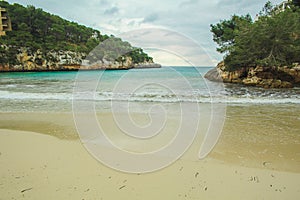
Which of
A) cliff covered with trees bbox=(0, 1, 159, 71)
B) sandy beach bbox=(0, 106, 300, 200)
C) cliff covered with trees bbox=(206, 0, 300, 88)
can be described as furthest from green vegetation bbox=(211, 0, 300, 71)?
cliff covered with trees bbox=(0, 1, 159, 71)

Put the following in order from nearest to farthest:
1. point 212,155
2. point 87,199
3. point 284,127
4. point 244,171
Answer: point 87,199
point 244,171
point 212,155
point 284,127

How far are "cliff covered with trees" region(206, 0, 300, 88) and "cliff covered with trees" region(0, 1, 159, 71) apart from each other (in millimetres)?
19153

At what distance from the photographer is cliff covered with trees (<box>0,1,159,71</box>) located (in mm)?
37125

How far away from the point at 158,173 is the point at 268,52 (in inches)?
605

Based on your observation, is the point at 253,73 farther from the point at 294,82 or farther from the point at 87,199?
the point at 87,199

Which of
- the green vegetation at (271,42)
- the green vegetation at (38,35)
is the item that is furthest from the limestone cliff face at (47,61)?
the green vegetation at (271,42)

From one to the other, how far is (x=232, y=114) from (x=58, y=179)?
5103 mm

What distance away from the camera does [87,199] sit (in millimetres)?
1867

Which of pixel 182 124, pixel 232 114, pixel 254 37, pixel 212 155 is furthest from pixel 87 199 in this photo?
pixel 254 37

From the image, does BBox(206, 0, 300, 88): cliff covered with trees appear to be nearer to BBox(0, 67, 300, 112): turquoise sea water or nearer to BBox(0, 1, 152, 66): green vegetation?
BBox(0, 67, 300, 112): turquoise sea water

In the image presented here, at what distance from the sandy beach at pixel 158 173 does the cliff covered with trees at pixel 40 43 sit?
29.1 metres

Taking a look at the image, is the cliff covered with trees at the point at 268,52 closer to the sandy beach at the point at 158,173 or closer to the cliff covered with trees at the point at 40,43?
the sandy beach at the point at 158,173

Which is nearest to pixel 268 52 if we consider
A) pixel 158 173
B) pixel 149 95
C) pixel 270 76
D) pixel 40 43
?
pixel 270 76

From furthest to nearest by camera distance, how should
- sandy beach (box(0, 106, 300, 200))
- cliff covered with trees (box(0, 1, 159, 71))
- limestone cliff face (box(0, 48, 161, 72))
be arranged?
limestone cliff face (box(0, 48, 161, 72))
cliff covered with trees (box(0, 1, 159, 71))
sandy beach (box(0, 106, 300, 200))
